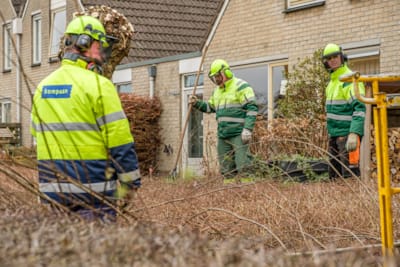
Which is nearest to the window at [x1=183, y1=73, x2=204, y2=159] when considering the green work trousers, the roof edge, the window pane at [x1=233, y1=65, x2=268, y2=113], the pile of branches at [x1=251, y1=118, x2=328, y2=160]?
the roof edge

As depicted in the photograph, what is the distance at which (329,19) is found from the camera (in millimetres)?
13852

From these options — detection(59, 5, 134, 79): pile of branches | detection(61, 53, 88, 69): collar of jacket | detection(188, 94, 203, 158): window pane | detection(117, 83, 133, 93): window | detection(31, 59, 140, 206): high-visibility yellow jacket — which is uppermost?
detection(59, 5, 134, 79): pile of branches

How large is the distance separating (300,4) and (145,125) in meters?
5.39

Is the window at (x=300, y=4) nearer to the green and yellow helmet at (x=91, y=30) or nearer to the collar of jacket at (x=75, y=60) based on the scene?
the green and yellow helmet at (x=91, y=30)

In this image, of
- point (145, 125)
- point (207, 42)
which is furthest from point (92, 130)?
point (145, 125)

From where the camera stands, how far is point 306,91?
42.4 feet

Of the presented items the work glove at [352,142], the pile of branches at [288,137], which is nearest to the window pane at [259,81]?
the pile of branches at [288,137]

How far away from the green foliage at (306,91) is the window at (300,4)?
3.50ft

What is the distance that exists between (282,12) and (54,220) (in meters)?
A: 12.5

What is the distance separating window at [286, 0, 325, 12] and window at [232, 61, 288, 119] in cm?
98

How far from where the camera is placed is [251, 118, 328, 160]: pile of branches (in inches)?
401

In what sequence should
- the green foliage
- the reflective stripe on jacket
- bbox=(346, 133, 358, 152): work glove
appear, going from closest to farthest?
bbox=(346, 133, 358, 152): work glove, the reflective stripe on jacket, the green foliage

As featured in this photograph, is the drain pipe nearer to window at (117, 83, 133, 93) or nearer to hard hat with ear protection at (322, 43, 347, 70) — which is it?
window at (117, 83, 133, 93)

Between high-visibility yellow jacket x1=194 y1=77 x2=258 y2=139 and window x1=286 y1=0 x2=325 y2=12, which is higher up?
window x1=286 y1=0 x2=325 y2=12
